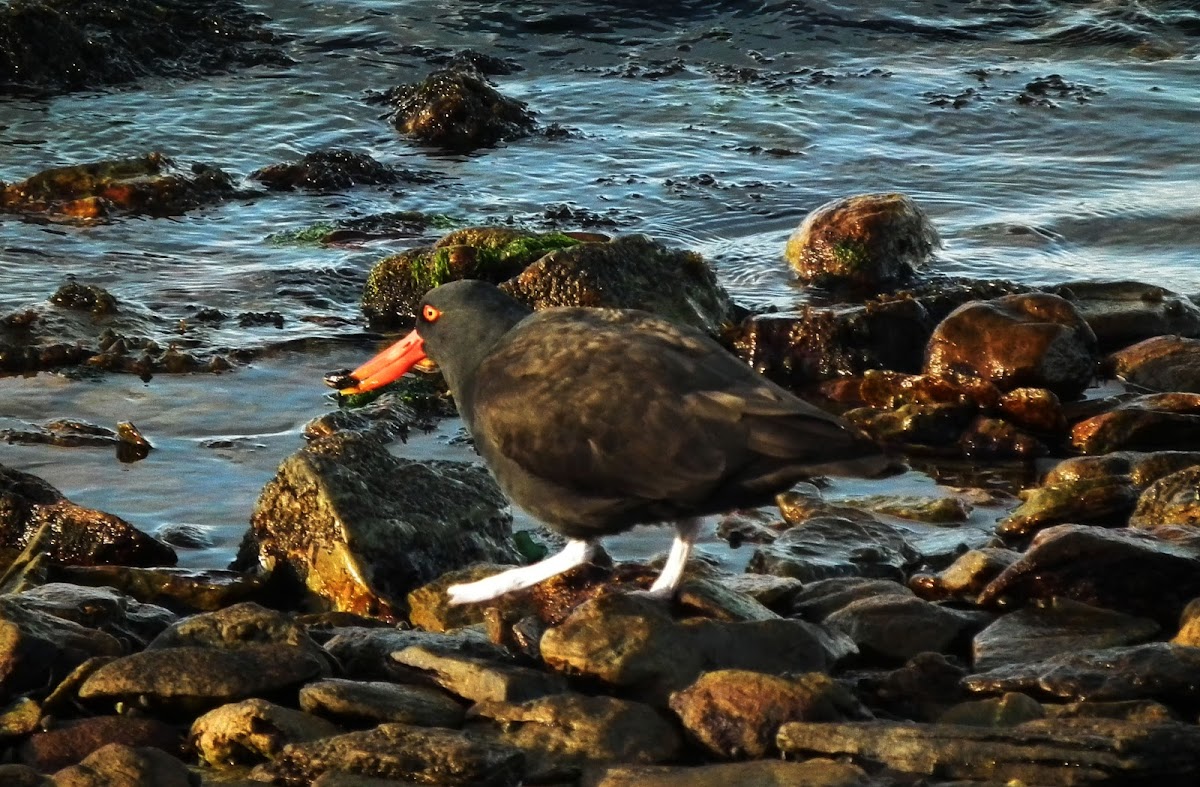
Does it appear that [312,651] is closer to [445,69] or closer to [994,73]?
[445,69]

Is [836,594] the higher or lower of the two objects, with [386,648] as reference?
lower

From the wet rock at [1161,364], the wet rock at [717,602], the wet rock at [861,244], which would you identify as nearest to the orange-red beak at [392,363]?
the wet rock at [717,602]

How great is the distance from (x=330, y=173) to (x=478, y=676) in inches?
313

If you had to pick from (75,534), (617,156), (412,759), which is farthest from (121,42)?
(412,759)

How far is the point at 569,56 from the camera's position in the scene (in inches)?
609

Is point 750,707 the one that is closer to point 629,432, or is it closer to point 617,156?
point 629,432

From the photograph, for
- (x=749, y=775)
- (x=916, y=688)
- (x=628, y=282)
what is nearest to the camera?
(x=749, y=775)

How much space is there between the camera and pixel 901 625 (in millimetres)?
5070

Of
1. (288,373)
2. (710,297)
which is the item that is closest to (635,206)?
(710,297)

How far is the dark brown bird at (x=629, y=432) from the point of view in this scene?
4.80m

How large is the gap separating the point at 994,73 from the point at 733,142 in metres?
2.99

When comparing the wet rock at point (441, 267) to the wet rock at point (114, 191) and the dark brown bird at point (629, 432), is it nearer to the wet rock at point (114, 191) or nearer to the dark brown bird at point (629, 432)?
the wet rock at point (114, 191)

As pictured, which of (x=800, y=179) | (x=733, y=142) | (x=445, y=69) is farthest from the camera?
(x=445, y=69)

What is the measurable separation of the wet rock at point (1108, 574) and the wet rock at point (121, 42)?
10.8 meters
